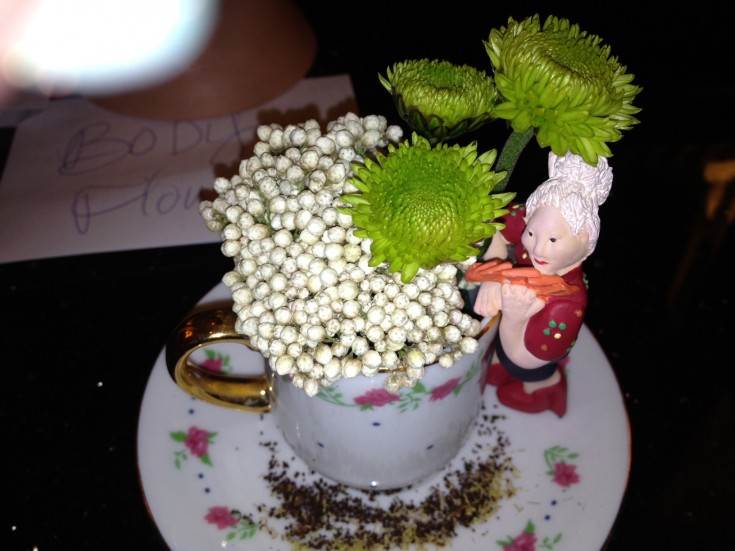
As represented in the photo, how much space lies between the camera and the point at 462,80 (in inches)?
16.2

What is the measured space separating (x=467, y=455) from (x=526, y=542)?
9cm

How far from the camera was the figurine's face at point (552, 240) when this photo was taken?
41 centimetres

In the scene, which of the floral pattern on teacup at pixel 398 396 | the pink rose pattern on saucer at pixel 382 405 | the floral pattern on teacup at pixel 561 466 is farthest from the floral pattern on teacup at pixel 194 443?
the floral pattern on teacup at pixel 561 466

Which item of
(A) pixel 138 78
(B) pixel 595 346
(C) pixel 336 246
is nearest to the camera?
(C) pixel 336 246

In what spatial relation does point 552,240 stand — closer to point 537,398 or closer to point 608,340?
point 537,398

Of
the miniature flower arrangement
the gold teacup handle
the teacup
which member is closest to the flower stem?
the miniature flower arrangement

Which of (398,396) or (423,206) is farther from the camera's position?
(398,396)

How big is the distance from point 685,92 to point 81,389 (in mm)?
980

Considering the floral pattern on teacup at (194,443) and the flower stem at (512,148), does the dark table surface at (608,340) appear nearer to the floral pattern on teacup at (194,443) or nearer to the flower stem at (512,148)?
the floral pattern on teacup at (194,443)

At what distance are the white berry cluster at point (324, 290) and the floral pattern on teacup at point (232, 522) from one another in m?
0.21

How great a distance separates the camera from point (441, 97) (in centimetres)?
39

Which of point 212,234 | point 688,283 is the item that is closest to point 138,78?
point 212,234

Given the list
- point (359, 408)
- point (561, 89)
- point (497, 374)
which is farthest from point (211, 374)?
point (561, 89)

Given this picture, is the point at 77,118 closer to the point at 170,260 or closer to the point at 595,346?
the point at 170,260
